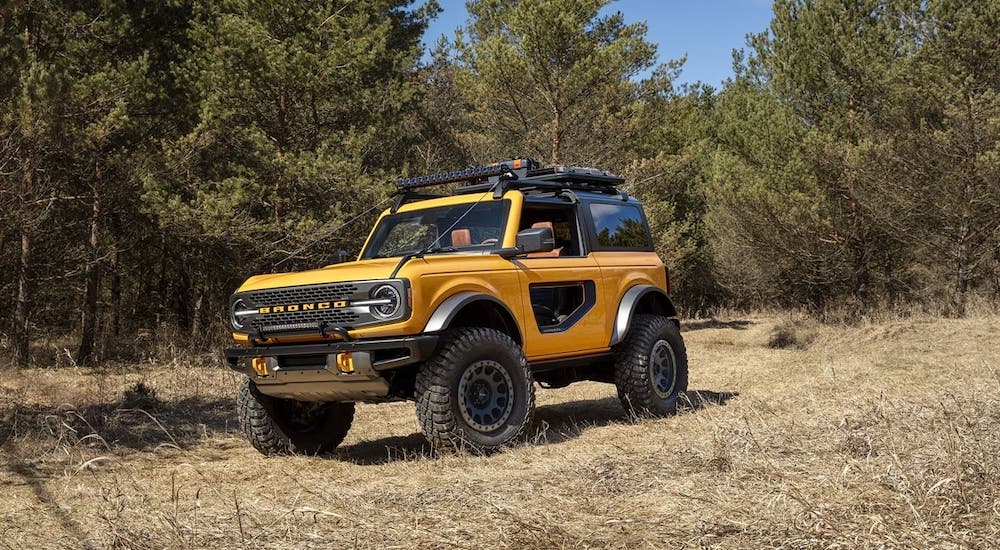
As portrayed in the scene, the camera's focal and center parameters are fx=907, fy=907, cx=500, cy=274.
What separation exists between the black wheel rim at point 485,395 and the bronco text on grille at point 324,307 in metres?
0.75

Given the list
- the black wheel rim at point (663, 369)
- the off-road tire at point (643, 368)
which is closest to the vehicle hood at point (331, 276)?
the off-road tire at point (643, 368)

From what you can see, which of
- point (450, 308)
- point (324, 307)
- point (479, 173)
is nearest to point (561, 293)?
point (479, 173)

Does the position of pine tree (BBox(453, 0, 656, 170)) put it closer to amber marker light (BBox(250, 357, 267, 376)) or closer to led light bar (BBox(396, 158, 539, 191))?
led light bar (BBox(396, 158, 539, 191))

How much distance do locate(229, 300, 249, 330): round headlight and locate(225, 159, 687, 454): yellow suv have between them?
0.05ft

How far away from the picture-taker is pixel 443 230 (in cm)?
772

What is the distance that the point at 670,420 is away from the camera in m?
7.87

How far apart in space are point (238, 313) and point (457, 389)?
1797mm

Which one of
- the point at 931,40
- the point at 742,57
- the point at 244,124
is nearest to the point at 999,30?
the point at 931,40

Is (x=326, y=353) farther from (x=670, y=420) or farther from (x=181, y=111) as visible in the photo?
(x=181, y=111)

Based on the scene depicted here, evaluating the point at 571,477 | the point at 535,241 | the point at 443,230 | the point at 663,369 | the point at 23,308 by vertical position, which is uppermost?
the point at 443,230

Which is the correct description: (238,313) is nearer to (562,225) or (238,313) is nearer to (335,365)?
(335,365)

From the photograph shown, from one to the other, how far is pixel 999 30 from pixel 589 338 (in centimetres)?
1562

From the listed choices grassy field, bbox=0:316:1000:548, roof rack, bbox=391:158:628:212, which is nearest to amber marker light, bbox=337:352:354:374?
grassy field, bbox=0:316:1000:548

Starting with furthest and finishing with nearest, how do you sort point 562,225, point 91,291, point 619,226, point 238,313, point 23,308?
point 91,291, point 23,308, point 619,226, point 562,225, point 238,313
